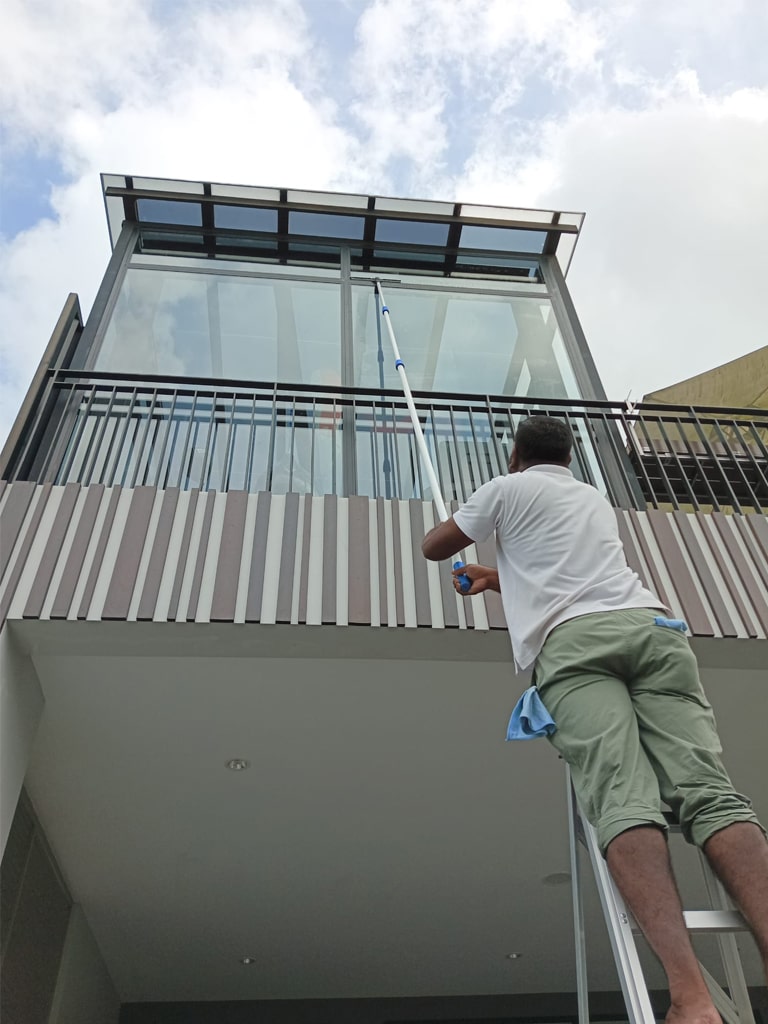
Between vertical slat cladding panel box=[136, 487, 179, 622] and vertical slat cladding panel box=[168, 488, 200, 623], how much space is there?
5 centimetres

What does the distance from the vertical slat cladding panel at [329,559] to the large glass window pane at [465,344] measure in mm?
2050

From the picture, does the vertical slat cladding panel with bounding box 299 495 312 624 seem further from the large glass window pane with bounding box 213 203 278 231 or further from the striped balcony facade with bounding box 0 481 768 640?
the large glass window pane with bounding box 213 203 278 231

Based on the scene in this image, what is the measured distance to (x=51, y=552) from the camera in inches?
113

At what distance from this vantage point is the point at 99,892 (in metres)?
4.46

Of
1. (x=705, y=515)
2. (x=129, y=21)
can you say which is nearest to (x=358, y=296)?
(x=129, y=21)

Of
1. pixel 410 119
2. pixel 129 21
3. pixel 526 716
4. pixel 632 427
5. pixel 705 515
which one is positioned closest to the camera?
pixel 526 716

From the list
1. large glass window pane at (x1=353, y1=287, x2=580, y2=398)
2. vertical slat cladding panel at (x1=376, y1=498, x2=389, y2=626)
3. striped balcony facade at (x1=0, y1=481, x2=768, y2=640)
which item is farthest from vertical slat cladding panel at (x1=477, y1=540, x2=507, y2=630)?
large glass window pane at (x1=353, y1=287, x2=580, y2=398)

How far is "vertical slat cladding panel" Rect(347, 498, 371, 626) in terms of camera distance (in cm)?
286

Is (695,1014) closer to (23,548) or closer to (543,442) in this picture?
(543,442)

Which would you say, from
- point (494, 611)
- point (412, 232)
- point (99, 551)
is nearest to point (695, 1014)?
point (494, 611)

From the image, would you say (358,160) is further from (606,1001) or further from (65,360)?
(606,1001)

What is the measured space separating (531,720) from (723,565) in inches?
75.1

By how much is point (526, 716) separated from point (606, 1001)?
17.3ft

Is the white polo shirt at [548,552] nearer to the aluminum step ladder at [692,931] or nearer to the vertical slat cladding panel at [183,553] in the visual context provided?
the aluminum step ladder at [692,931]
